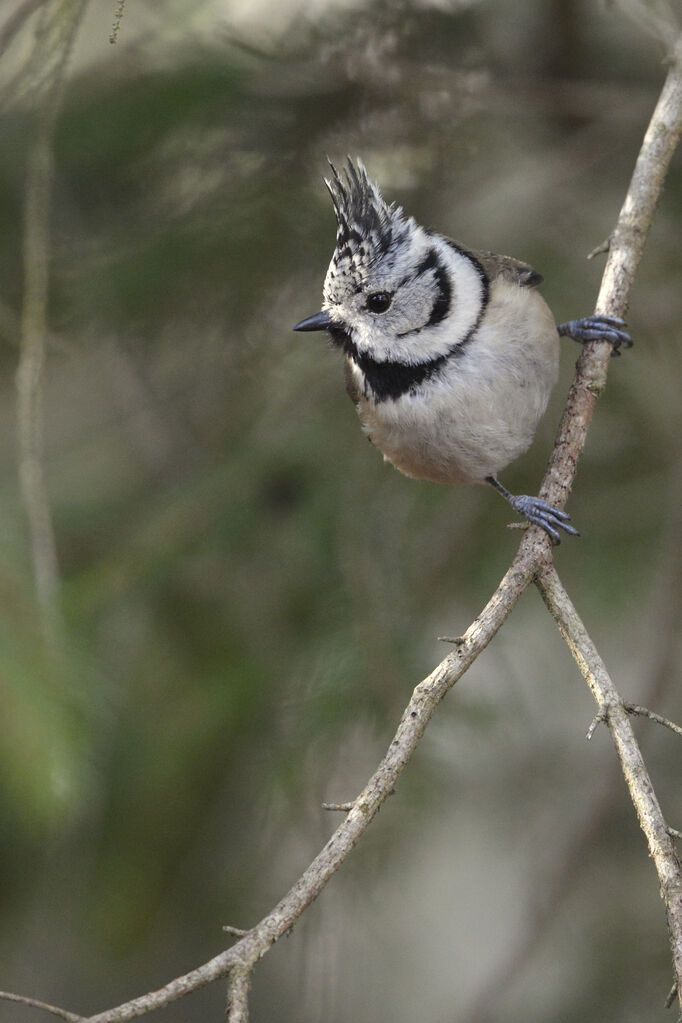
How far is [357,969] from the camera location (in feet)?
13.7

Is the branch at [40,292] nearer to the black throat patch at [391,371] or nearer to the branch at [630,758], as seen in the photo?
the black throat patch at [391,371]

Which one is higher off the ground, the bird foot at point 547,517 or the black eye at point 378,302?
the black eye at point 378,302

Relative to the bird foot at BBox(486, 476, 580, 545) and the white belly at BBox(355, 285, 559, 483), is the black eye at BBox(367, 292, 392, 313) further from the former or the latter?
the bird foot at BBox(486, 476, 580, 545)

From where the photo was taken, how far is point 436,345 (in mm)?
2422

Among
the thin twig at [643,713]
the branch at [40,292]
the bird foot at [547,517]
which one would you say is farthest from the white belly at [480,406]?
the thin twig at [643,713]

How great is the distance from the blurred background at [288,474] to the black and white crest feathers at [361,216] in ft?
0.70

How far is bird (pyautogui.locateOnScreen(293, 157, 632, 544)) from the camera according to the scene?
7.59 feet

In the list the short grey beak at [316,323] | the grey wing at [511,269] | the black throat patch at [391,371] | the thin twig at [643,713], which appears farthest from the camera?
the grey wing at [511,269]

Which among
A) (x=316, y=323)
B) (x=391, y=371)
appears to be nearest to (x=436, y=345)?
(x=391, y=371)

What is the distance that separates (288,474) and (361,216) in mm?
622

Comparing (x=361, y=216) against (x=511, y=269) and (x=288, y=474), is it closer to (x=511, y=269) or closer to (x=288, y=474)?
(x=511, y=269)

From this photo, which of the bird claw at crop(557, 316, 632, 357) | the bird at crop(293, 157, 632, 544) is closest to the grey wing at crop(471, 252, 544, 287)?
the bird at crop(293, 157, 632, 544)

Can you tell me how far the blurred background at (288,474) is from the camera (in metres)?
2.25

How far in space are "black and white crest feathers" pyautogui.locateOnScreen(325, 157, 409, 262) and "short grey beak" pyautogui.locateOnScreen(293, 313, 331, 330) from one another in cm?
13
